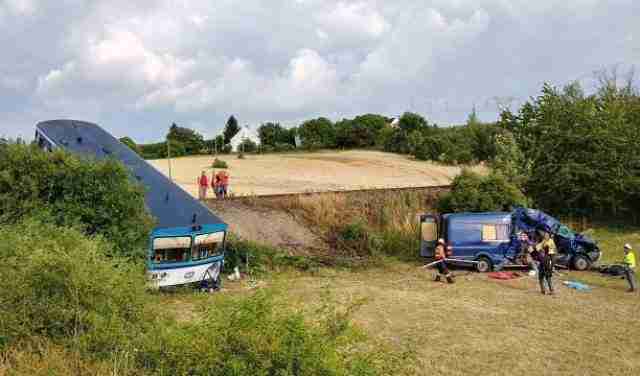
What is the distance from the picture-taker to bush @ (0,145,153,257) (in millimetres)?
12734

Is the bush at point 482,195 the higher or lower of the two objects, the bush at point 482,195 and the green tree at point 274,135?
the lower

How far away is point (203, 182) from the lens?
2742 cm

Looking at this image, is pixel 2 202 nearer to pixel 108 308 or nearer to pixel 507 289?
pixel 108 308

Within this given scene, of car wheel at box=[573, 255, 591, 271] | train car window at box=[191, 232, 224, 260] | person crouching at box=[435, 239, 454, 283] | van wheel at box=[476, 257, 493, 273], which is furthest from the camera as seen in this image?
car wheel at box=[573, 255, 591, 271]

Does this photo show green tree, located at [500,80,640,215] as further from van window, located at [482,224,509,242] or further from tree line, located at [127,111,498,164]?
tree line, located at [127,111,498,164]

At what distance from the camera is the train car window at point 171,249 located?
1441cm

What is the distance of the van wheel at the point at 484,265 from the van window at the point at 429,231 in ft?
7.03

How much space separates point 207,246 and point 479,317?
7.43m

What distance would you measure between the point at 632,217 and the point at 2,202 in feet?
95.2

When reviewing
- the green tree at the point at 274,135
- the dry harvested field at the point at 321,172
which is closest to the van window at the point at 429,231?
the dry harvested field at the point at 321,172

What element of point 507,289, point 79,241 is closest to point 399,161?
point 507,289

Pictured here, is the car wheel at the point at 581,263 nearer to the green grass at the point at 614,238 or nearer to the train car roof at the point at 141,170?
the green grass at the point at 614,238

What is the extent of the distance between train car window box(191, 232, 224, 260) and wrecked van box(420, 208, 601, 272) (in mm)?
8571

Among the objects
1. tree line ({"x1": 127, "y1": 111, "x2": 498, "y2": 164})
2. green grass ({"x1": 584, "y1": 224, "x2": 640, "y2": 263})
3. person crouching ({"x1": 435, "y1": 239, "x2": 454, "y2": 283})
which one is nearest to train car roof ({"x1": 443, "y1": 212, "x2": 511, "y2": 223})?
person crouching ({"x1": 435, "y1": 239, "x2": 454, "y2": 283})
